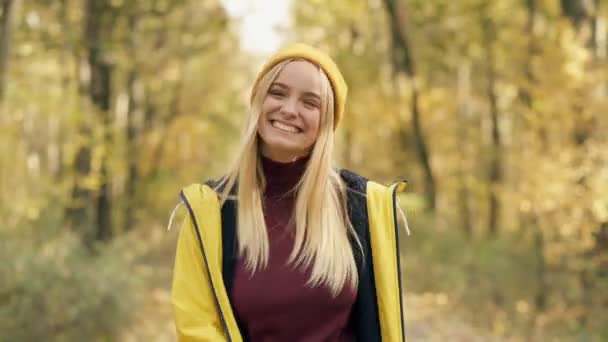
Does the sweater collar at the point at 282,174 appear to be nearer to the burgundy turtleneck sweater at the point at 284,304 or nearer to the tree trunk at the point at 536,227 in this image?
the burgundy turtleneck sweater at the point at 284,304

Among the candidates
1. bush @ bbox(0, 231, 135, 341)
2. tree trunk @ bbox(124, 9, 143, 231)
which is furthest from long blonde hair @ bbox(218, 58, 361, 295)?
tree trunk @ bbox(124, 9, 143, 231)

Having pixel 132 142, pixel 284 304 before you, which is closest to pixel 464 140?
pixel 132 142

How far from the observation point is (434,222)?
17859 millimetres

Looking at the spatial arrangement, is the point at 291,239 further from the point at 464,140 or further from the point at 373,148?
the point at 464,140

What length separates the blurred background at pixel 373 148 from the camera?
870 centimetres

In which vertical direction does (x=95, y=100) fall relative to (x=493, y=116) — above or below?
above

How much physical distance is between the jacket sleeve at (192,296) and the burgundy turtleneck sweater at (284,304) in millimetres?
85

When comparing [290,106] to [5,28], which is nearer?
[290,106]

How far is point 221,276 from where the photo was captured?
97.0 inches

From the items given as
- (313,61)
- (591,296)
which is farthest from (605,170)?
(313,61)

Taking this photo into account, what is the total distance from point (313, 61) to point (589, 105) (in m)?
7.21

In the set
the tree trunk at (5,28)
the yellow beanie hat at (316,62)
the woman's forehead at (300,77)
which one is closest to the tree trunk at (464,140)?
the tree trunk at (5,28)

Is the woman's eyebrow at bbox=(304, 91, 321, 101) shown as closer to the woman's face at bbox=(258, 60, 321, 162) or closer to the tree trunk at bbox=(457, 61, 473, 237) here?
the woman's face at bbox=(258, 60, 321, 162)

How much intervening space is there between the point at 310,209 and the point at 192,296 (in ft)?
1.53
